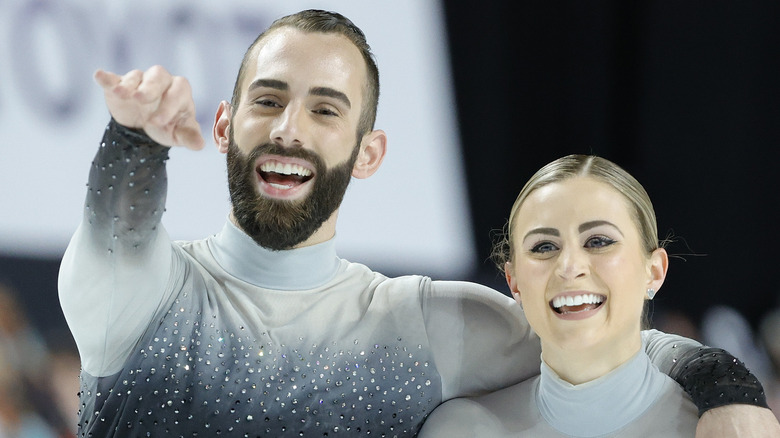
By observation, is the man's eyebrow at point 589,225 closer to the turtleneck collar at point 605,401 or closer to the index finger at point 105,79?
the turtleneck collar at point 605,401

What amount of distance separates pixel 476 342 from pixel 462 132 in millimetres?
1632

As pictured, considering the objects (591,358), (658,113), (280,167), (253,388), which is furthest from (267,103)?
(658,113)

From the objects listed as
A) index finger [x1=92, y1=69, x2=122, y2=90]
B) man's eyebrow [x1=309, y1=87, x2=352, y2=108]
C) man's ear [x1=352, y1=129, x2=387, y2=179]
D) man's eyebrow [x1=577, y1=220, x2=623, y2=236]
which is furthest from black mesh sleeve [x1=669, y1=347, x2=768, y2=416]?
index finger [x1=92, y1=69, x2=122, y2=90]

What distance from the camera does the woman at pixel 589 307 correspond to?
188 cm

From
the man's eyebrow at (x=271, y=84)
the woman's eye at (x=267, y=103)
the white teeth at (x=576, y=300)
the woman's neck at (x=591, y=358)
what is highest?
the man's eyebrow at (x=271, y=84)

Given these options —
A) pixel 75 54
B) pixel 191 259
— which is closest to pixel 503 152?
pixel 75 54

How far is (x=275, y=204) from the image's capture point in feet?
6.48

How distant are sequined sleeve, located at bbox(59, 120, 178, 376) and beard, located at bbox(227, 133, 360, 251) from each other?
19cm

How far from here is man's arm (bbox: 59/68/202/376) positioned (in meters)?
1.63

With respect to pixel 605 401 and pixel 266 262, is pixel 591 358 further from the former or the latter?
pixel 266 262

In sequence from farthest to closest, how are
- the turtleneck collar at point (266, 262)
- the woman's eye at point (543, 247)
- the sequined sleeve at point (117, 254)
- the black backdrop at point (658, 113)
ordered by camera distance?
the black backdrop at point (658, 113) < the turtleneck collar at point (266, 262) < the woman's eye at point (543, 247) < the sequined sleeve at point (117, 254)

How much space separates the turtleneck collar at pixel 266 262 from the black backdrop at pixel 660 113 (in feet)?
5.32

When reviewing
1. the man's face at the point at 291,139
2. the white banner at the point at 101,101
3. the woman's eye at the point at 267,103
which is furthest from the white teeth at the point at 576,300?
the white banner at the point at 101,101

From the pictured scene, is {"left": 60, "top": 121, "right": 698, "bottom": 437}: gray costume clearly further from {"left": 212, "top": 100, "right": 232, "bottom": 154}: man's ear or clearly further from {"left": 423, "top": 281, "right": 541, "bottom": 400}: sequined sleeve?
{"left": 212, "top": 100, "right": 232, "bottom": 154}: man's ear
